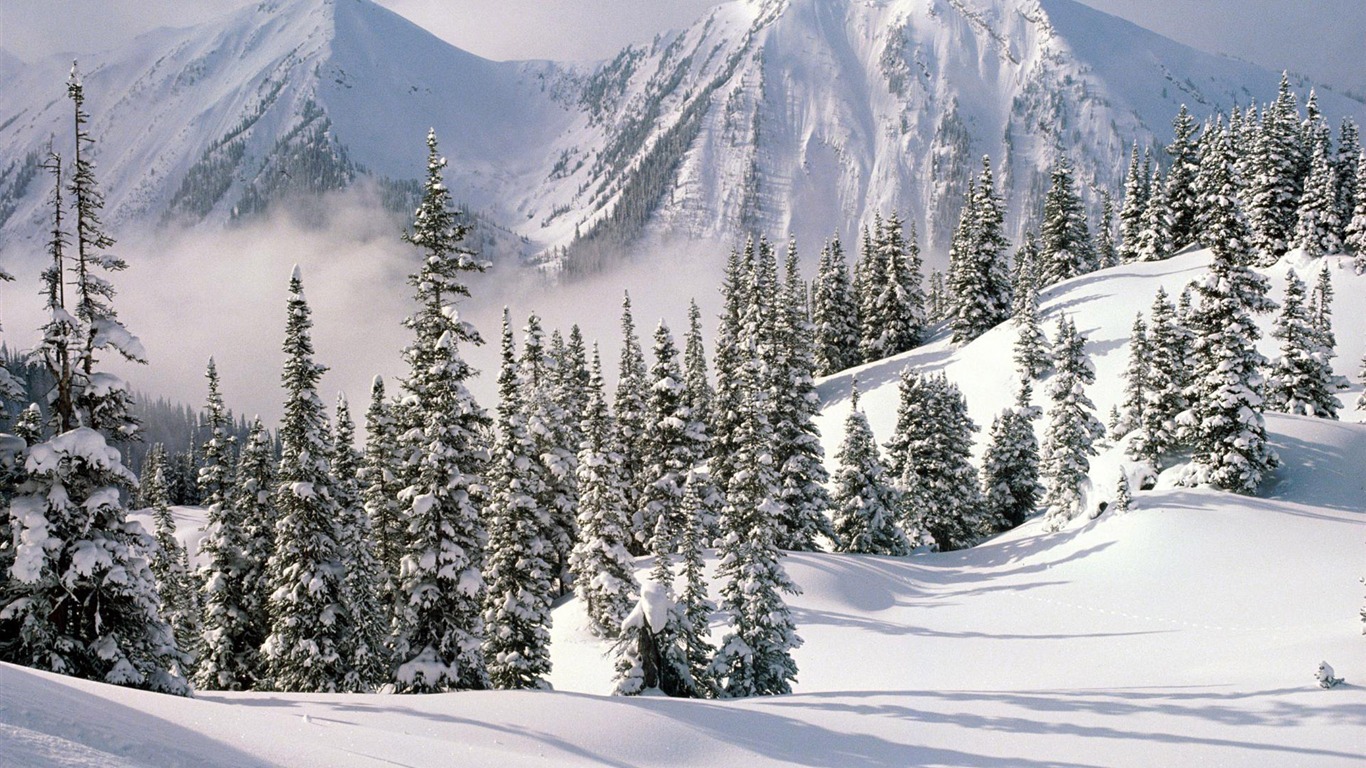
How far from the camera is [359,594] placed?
27484 mm

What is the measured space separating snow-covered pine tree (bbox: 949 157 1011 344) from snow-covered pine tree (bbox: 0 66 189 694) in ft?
229

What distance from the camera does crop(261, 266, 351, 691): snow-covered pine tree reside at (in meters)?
23.3

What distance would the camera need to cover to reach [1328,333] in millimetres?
53781

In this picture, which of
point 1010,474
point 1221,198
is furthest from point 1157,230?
point 1010,474

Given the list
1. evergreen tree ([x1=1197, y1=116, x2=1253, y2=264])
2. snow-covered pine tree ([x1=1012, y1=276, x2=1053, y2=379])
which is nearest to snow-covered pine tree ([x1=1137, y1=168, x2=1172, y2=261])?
evergreen tree ([x1=1197, y1=116, x2=1253, y2=264])

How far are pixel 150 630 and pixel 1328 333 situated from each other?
68719 millimetres

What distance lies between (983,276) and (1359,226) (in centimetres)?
2798

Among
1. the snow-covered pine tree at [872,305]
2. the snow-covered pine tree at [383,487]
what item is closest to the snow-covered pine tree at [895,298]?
the snow-covered pine tree at [872,305]

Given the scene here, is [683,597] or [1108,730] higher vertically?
[683,597]

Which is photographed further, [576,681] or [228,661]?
[576,681]

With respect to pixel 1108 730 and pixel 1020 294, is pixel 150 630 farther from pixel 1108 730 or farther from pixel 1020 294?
pixel 1020 294

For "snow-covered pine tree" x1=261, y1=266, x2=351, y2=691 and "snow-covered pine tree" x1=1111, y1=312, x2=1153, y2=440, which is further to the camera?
"snow-covered pine tree" x1=1111, y1=312, x2=1153, y2=440

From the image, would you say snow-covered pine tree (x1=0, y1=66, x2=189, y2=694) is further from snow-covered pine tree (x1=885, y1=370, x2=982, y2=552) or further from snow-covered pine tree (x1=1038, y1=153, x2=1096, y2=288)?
snow-covered pine tree (x1=1038, y1=153, x2=1096, y2=288)

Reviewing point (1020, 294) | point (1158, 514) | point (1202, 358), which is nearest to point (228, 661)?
point (1158, 514)
